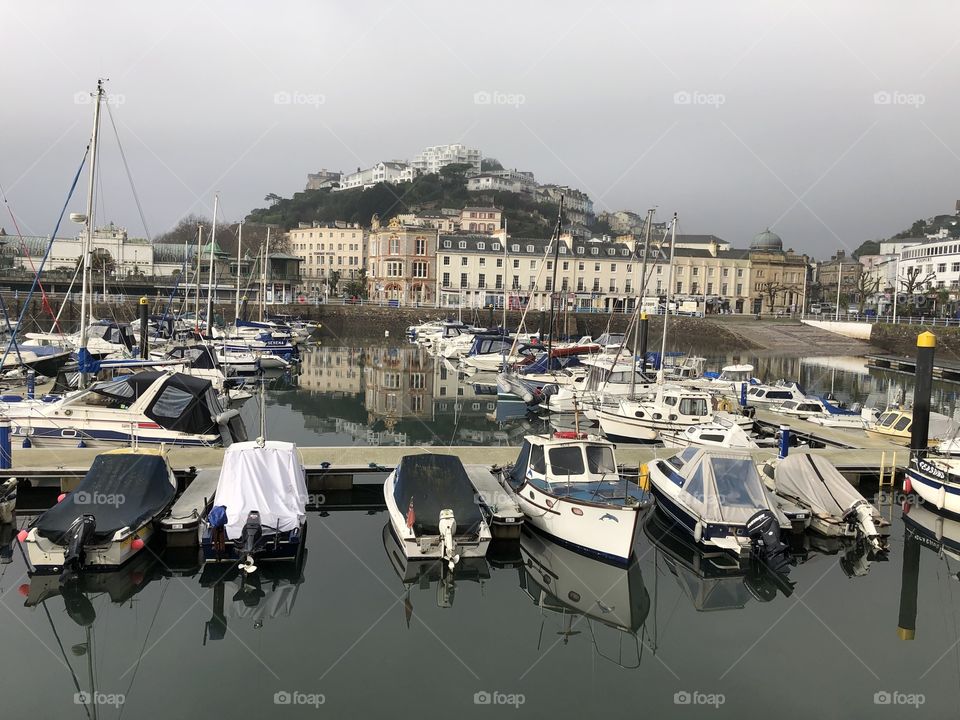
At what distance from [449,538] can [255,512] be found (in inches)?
161

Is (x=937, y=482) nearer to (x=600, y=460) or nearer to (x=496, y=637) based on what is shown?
(x=600, y=460)

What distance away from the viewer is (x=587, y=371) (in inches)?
1704

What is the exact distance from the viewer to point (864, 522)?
18.4 metres

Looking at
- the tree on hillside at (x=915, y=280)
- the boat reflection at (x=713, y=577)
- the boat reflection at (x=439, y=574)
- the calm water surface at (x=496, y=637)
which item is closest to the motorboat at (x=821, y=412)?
the calm water surface at (x=496, y=637)

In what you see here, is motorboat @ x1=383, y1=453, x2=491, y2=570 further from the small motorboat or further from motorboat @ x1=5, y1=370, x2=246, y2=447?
motorboat @ x1=5, y1=370, x2=246, y2=447

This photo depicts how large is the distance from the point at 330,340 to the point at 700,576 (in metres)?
70.7

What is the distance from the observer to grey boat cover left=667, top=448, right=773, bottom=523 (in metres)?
17.2

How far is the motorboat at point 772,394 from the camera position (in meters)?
Result: 37.2

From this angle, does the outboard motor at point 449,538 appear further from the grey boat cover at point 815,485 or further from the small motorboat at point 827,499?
the grey boat cover at point 815,485

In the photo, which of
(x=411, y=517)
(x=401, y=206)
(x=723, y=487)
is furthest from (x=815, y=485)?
(x=401, y=206)

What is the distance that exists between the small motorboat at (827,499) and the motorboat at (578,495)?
4.85 m

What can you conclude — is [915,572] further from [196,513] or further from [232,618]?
[196,513]

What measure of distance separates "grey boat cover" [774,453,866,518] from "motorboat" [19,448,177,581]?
1539 centimetres

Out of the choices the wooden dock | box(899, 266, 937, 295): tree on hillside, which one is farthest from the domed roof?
the wooden dock
